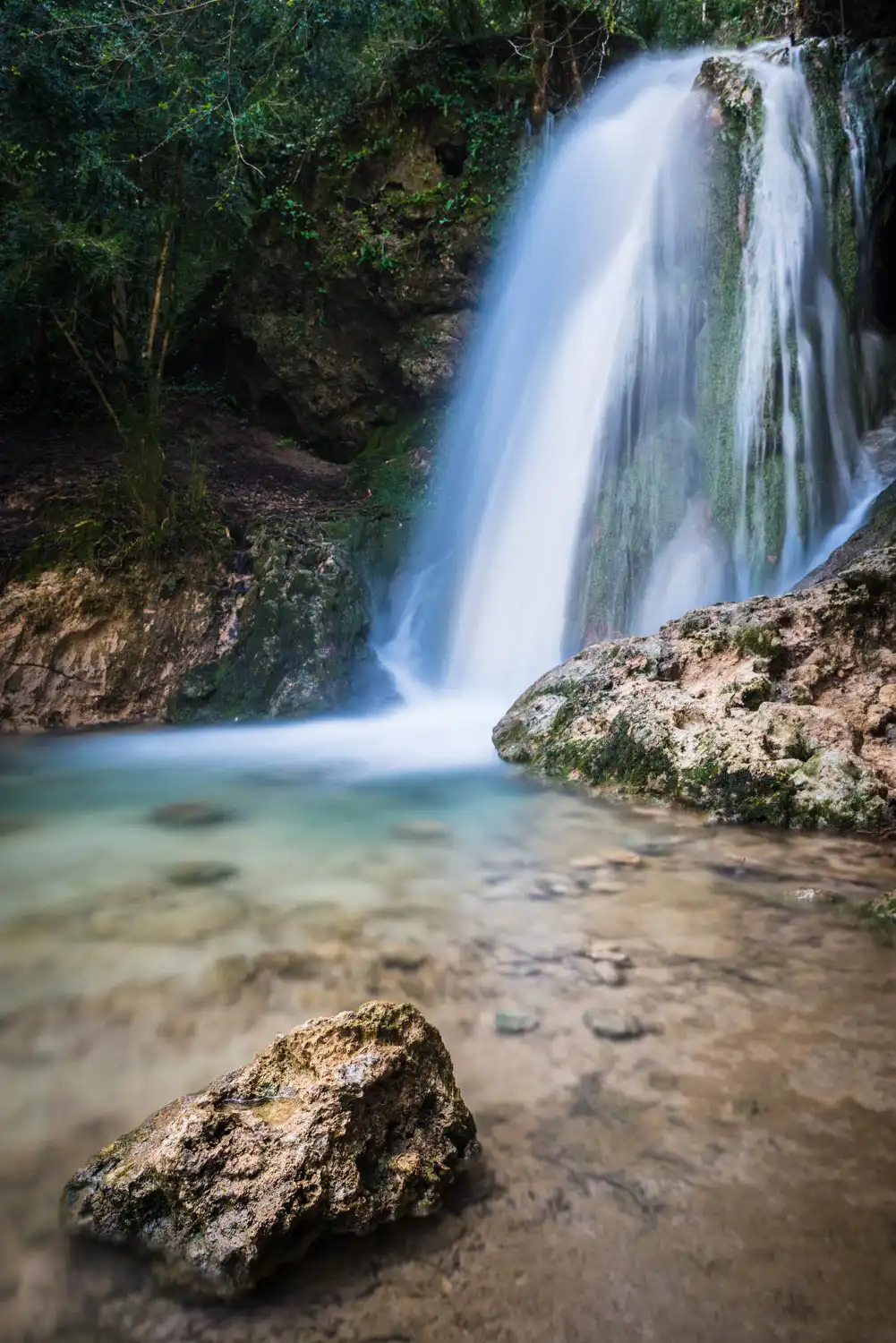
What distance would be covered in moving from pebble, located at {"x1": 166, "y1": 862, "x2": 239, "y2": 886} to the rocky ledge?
2123mm

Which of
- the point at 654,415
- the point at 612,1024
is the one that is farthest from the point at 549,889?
the point at 654,415

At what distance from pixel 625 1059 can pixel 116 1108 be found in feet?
3.91

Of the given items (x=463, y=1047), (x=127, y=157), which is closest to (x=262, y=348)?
(x=127, y=157)

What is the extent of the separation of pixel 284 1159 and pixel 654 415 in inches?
348

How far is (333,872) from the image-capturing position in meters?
3.46

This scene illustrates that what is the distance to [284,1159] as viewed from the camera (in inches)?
58.9

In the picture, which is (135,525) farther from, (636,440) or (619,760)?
(619,760)

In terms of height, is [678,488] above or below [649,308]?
below

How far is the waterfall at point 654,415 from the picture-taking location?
8211 millimetres

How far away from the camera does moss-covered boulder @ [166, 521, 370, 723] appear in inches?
309

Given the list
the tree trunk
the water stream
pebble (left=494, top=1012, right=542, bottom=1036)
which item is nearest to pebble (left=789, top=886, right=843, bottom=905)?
the water stream

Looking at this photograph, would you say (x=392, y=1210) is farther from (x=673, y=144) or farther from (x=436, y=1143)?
(x=673, y=144)

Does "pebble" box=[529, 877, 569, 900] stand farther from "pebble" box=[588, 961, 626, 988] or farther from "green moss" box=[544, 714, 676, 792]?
"green moss" box=[544, 714, 676, 792]

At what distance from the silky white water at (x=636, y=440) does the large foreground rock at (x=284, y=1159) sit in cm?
485
